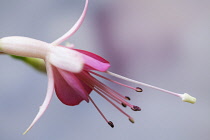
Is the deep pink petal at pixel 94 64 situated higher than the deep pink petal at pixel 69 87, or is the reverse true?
the deep pink petal at pixel 94 64

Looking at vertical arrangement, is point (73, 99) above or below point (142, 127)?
above

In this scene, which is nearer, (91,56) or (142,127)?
(91,56)

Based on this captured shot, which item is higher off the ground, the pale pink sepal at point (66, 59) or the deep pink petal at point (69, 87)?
the pale pink sepal at point (66, 59)

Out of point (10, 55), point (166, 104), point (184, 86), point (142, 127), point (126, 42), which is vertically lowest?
point (142, 127)

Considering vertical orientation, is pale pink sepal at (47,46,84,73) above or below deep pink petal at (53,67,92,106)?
above

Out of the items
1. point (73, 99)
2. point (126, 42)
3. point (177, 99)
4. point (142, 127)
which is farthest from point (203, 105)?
point (73, 99)

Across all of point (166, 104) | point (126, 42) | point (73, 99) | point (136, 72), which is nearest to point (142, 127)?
point (166, 104)

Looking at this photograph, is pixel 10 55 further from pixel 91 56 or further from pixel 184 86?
pixel 184 86
